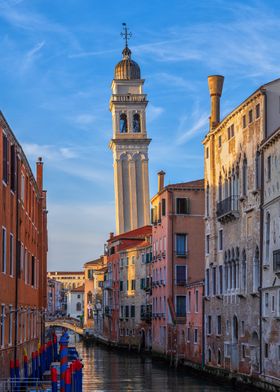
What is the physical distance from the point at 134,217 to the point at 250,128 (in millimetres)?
65487

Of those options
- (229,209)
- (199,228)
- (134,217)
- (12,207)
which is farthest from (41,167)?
(134,217)

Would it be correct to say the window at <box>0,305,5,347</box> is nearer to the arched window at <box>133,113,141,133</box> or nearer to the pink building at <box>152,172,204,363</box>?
the pink building at <box>152,172,204,363</box>

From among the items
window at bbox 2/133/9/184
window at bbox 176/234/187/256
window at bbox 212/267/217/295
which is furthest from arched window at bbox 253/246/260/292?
window at bbox 176/234/187/256

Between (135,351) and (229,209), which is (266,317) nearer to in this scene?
(229,209)

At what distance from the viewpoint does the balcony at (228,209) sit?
132 ft

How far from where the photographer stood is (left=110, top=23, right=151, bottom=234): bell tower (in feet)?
339

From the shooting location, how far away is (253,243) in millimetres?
37375

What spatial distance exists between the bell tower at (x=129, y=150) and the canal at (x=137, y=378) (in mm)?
38324

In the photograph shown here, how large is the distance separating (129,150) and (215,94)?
190ft

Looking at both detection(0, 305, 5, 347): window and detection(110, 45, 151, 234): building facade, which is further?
detection(110, 45, 151, 234): building facade

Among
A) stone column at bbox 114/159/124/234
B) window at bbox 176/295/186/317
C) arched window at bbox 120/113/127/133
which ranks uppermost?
arched window at bbox 120/113/127/133

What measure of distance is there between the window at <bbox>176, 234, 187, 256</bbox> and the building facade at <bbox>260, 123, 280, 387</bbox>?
24.0m

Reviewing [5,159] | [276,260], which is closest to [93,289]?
[276,260]

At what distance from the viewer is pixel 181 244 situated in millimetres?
59719
